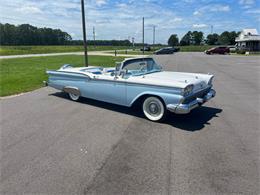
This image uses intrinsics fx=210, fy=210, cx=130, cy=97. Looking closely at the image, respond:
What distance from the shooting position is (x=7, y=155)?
337 centimetres

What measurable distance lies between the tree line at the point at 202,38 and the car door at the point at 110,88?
9076cm

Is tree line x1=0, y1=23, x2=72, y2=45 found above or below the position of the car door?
above

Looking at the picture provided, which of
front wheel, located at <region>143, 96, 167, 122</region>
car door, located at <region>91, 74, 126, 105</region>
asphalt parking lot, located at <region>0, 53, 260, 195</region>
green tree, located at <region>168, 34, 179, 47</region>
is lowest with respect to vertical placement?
asphalt parking lot, located at <region>0, 53, 260, 195</region>

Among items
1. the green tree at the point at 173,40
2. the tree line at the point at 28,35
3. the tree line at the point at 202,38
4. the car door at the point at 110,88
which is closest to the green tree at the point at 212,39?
the tree line at the point at 202,38

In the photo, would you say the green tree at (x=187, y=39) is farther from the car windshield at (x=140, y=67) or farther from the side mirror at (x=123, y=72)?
the side mirror at (x=123, y=72)

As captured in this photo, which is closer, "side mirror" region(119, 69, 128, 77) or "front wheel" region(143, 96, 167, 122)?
→ "front wheel" region(143, 96, 167, 122)

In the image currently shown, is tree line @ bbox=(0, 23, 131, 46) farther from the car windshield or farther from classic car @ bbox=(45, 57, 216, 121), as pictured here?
the car windshield

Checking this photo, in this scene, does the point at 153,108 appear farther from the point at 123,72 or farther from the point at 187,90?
the point at 123,72

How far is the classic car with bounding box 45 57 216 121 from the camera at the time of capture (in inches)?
171

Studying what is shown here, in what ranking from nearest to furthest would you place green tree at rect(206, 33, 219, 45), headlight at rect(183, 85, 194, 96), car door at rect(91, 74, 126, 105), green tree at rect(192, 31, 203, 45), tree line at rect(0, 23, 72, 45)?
headlight at rect(183, 85, 194, 96)
car door at rect(91, 74, 126, 105)
tree line at rect(0, 23, 72, 45)
green tree at rect(206, 33, 219, 45)
green tree at rect(192, 31, 203, 45)

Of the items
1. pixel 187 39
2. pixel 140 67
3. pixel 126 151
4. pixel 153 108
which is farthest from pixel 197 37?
pixel 126 151

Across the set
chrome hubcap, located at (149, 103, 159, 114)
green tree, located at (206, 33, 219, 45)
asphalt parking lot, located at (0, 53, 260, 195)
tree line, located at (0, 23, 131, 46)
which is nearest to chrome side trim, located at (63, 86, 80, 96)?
asphalt parking lot, located at (0, 53, 260, 195)

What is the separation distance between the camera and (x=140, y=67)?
5582mm

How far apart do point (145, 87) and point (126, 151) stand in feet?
5.62
